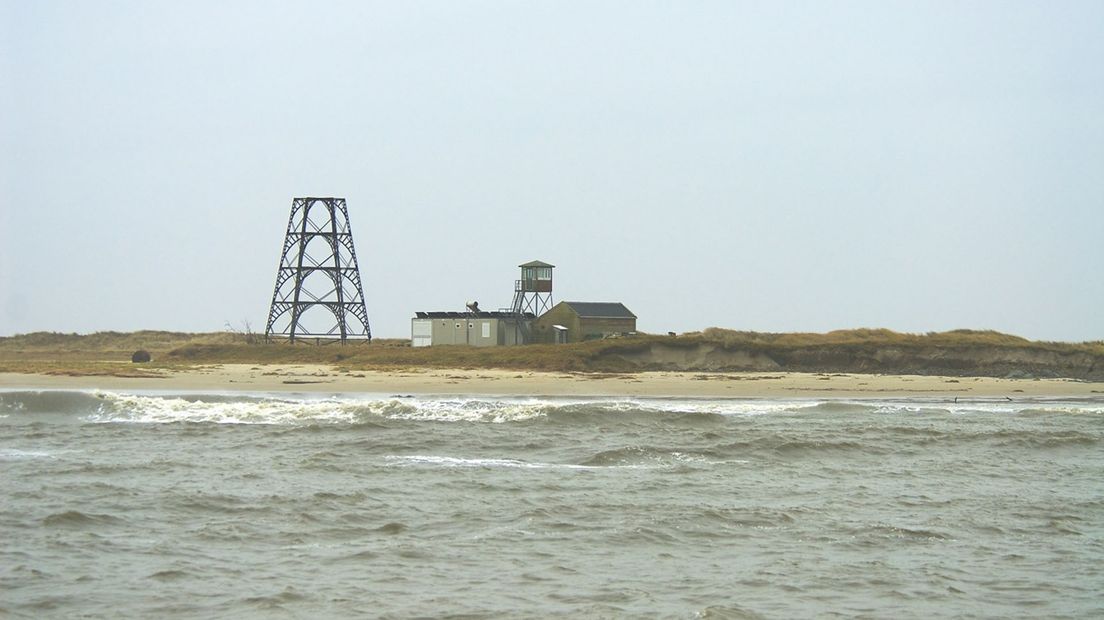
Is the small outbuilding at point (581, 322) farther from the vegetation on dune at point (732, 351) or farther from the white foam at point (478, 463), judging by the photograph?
the white foam at point (478, 463)

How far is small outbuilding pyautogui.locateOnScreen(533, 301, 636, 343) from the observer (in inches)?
2062

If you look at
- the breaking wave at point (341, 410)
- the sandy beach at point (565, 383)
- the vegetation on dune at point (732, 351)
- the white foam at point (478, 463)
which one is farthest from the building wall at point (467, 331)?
the white foam at point (478, 463)

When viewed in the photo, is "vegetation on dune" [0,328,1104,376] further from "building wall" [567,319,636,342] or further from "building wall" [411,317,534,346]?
"building wall" [567,319,636,342]

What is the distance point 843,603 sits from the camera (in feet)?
33.9

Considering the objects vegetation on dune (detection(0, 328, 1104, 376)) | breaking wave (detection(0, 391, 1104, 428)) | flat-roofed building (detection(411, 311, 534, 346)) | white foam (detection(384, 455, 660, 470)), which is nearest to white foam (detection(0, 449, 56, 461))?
breaking wave (detection(0, 391, 1104, 428))

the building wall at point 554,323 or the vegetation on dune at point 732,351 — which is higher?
the building wall at point 554,323

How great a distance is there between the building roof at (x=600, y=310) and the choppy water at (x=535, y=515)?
2777cm

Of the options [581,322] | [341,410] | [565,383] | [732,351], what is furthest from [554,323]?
[341,410]

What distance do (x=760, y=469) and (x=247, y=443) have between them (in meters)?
9.22

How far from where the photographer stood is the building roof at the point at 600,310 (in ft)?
174

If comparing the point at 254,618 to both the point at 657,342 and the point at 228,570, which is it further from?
the point at 657,342

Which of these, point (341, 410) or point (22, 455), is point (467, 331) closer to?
point (341, 410)

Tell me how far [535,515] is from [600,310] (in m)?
39.9

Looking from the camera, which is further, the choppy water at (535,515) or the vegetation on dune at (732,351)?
the vegetation on dune at (732,351)
